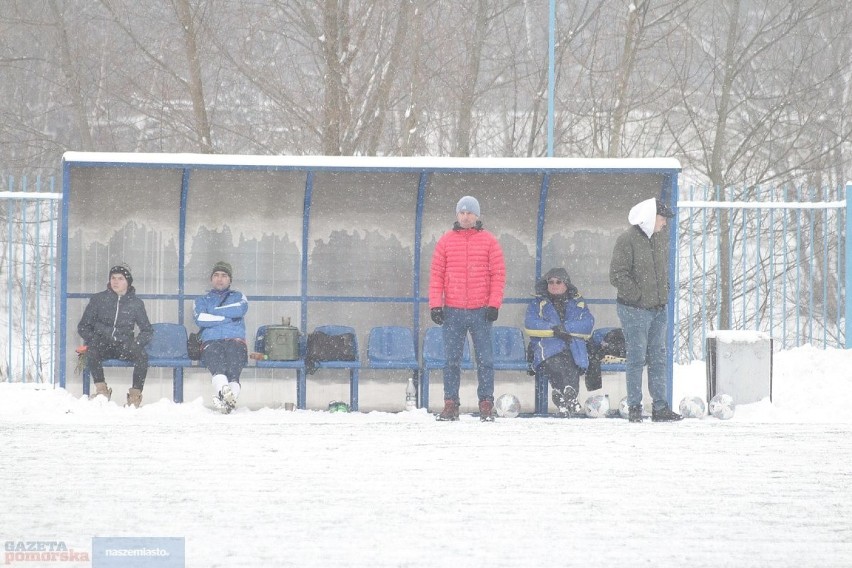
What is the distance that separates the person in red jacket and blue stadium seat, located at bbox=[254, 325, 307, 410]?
1.45 m

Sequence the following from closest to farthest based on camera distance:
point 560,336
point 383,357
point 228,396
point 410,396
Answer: point 228,396, point 560,336, point 410,396, point 383,357

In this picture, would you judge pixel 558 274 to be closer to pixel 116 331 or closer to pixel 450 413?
pixel 450 413

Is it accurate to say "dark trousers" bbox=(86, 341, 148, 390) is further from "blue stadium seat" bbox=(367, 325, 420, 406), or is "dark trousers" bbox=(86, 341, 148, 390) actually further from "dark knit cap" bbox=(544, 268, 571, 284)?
"dark knit cap" bbox=(544, 268, 571, 284)

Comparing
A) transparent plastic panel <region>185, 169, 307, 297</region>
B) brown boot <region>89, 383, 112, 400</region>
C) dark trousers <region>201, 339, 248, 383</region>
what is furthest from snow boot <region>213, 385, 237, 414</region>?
transparent plastic panel <region>185, 169, 307, 297</region>

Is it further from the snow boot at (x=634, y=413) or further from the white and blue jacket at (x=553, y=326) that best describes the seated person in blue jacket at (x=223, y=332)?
the snow boot at (x=634, y=413)

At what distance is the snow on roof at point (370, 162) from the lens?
9.38 metres

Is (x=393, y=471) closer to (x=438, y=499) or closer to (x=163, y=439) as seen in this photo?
(x=438, y=499)

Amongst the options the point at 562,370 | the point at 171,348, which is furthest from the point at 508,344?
the point at 171,348

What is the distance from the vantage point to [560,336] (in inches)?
371

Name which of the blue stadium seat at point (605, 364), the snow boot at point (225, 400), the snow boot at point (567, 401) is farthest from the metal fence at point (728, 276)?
the snow boot at point (225, 400)

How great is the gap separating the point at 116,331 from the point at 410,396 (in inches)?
99.4

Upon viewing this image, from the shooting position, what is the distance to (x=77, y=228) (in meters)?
10.2

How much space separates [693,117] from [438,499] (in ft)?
58.6

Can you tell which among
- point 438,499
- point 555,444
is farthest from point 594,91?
point 438,499
